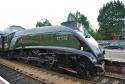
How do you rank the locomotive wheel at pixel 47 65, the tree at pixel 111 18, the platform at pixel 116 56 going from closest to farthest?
the locomotive wheel at pixel 47 65 → the platform at pixel 116 56 → the tree at pixel 111 18

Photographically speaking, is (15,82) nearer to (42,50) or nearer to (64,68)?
(64,68)

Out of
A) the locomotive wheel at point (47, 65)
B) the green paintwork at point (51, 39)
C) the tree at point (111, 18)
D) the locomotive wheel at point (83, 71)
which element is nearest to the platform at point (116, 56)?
the locomotive wheel at point (47, 65)

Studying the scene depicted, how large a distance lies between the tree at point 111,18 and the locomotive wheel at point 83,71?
182ft

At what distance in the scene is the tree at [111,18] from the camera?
230 feet

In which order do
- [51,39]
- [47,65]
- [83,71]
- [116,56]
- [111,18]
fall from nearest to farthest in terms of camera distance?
1. [83,71]
2. [51,39]
3. [47,65]
4. [116,56]
5. [111,18]

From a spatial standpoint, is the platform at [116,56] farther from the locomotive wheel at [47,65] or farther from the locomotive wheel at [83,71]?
the locomotive wheel at [83,71]

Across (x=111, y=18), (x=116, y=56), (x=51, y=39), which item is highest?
(x=111, y=18)

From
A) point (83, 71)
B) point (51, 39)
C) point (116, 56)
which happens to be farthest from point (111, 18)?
point (83, 71)

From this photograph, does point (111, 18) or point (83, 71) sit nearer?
point (83, 71)

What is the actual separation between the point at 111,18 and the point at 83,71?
5843 cm

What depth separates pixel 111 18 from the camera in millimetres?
71812

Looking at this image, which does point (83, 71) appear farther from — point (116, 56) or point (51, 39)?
point (116, 56)

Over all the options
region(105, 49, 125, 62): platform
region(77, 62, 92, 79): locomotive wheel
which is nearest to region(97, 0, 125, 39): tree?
region(105, 49, 125, 62): platform

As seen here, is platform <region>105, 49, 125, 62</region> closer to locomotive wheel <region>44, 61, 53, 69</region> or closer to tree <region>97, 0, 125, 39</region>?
locomotive wheel <region>44, 61, 53, 69</region>
